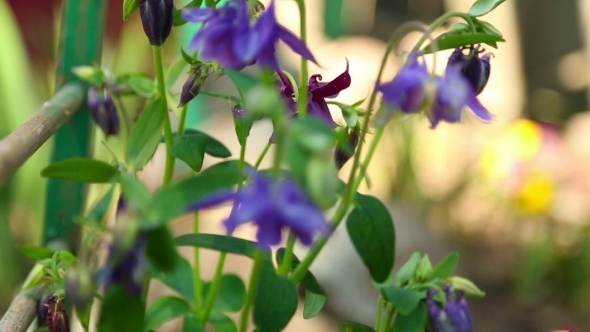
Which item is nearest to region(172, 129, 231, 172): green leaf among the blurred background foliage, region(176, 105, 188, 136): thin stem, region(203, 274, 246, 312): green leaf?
region(176, 105, 188, 136): thin stem

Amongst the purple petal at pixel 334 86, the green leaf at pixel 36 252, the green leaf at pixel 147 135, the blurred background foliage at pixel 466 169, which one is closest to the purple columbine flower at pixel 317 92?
the purple petal at pixel 334 86

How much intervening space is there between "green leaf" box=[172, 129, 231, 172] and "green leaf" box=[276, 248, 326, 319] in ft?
0.28

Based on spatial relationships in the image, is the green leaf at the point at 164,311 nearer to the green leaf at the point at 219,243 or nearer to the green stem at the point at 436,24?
the green leaf at the point at 219,243

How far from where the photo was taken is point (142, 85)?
1.76 ft

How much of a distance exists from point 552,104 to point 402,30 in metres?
1.82

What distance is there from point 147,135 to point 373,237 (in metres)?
0.18

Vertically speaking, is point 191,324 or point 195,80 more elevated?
point 195,80

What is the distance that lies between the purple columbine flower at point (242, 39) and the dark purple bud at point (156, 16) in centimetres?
10

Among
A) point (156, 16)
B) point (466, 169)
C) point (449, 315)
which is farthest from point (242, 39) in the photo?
point (466, 169)

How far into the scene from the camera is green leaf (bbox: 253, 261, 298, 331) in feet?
1.14

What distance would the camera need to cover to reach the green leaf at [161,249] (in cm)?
26

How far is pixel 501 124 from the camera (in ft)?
6.66

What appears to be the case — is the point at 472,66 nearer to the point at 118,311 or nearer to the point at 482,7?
the point at 482,7

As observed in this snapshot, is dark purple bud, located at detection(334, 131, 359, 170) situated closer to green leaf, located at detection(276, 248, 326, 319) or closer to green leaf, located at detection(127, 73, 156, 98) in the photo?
green leaf, located at detection(276, 248, 326, 319)
